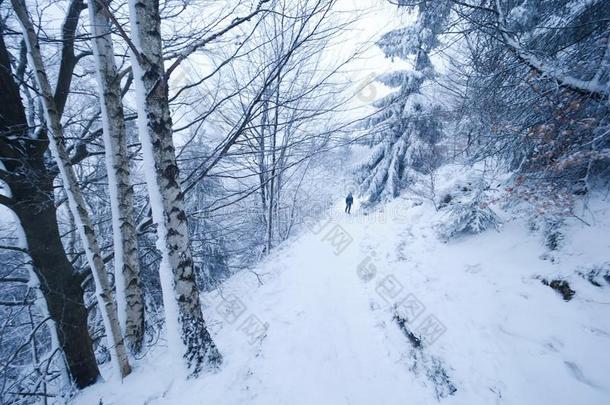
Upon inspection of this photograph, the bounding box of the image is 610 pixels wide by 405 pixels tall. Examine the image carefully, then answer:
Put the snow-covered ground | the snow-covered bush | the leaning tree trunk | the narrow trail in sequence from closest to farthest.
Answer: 1. the leaning tree trunk
2. the snow-covered ground
3. the narrow trail
4. the snow-covered bush

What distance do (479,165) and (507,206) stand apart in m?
3.61

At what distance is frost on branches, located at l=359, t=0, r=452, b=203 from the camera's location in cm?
1037

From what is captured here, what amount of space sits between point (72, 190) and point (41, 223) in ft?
3.91

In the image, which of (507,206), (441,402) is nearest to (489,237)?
(507,206)

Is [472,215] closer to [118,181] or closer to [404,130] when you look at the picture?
[118,181]

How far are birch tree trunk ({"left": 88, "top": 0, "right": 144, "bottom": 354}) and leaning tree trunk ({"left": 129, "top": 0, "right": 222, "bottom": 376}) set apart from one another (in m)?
0.69

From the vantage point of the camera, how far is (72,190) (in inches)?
103

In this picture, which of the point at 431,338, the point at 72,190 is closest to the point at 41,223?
the point at 72,190

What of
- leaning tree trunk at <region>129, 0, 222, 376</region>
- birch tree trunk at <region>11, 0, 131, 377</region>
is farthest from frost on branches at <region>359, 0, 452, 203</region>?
birch tree trunk at <region>11, 0, 131, 377</region>

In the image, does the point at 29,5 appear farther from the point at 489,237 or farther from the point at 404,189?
the point at 404,189

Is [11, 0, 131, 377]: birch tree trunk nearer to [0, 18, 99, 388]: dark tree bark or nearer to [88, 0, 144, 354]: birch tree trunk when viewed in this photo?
[88, 0, 144, 354]: birch tree trunk

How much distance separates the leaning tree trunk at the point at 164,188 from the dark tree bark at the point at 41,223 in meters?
1.56

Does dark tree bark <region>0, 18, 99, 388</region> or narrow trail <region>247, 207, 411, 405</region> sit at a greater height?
dark tree bark <region>0, 18, 99, 388</region>

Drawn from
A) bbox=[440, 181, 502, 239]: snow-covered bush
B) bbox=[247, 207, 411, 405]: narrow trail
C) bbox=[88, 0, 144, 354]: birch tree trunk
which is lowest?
bbox=[247, 207, 411, 405]: narrow trail
